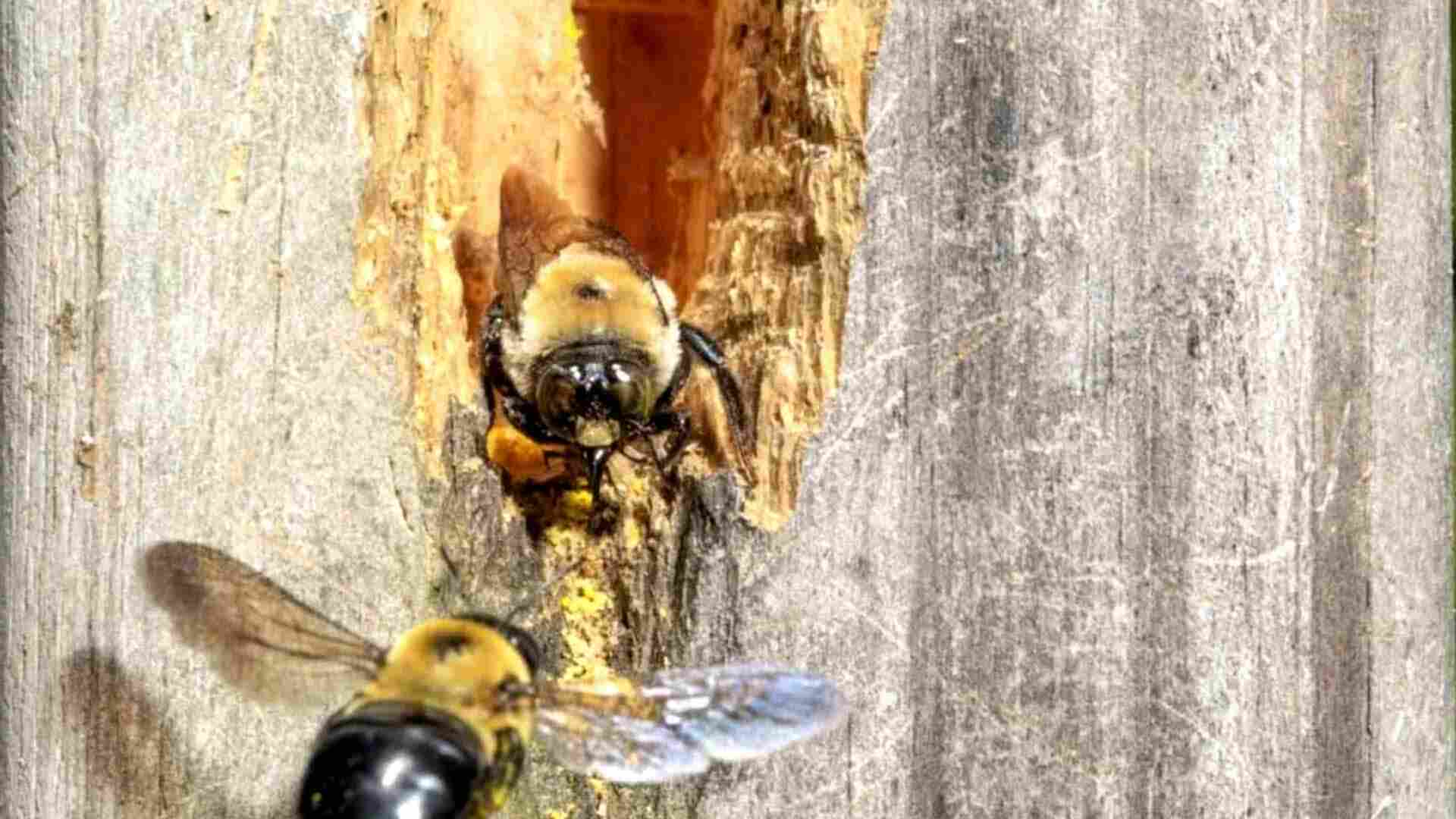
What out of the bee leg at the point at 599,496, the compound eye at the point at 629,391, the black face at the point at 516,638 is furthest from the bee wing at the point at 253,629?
the compound eye at the point at 629,391

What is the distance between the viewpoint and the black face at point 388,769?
5.96ft

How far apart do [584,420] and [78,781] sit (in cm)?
65

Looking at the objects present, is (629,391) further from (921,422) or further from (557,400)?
(921,422)

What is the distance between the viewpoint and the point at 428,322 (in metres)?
2.25

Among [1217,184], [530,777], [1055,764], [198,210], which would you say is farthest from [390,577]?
[1217,184]

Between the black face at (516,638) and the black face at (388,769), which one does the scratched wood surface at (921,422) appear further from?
the black face at (388,769)

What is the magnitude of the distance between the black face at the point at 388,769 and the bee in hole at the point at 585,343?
0.46 m

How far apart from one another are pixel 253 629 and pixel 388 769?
27 centimetres

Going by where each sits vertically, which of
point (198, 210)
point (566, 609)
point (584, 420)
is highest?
point (198, 210)

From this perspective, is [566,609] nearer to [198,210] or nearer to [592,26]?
[198,210]

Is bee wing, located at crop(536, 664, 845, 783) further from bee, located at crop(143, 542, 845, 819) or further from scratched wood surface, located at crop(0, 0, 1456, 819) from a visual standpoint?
scratched wood surface, located at crop(0, 0, 1456, 819)

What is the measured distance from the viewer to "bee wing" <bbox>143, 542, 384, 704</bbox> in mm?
2041

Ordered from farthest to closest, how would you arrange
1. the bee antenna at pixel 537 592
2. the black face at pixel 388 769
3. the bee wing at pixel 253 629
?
the bee antenna at pixel 537 592, the bee wing at pixel 253 629, the black face at pixel 388 769

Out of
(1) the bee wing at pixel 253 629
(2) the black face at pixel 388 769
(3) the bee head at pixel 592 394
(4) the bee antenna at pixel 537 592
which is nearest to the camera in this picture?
(2) the black face at pixel 388 769
